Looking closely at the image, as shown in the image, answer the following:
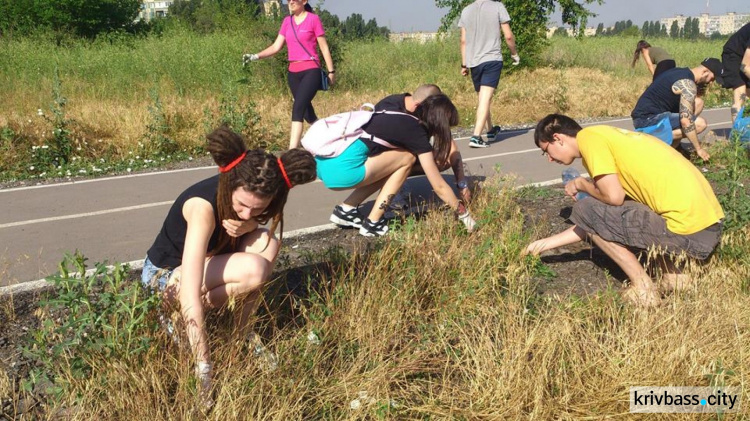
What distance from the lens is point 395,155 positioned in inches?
219

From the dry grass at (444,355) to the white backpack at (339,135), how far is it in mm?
1288

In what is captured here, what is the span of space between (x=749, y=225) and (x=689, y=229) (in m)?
1.09

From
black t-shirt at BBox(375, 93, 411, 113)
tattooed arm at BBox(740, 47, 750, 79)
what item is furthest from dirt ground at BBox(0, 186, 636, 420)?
tattooed arm at BBox(740, 47, 750, 79)

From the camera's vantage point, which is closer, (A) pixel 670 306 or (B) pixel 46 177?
(A) pixel 670 306

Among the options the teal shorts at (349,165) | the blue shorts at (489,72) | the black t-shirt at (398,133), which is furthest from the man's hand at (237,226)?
the blue shorts at (489,72)

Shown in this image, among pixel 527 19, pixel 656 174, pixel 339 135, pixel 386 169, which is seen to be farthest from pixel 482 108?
pixel 527 19

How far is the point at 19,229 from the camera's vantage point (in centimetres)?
616

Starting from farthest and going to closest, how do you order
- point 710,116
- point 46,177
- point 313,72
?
point 710,116 → point 313,72 → point 46,177

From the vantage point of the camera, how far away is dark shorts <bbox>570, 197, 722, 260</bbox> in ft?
14.6

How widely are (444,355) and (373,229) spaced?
2.02 meters

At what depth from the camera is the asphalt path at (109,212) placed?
5.50 meters

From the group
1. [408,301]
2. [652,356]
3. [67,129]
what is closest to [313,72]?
[67,129]

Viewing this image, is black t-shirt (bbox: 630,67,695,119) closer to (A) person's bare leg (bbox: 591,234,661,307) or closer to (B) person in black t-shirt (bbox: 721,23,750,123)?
(B) person in black t-shirt (bbox: 721,23,750,123)

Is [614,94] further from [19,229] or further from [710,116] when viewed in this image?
[19,229]
